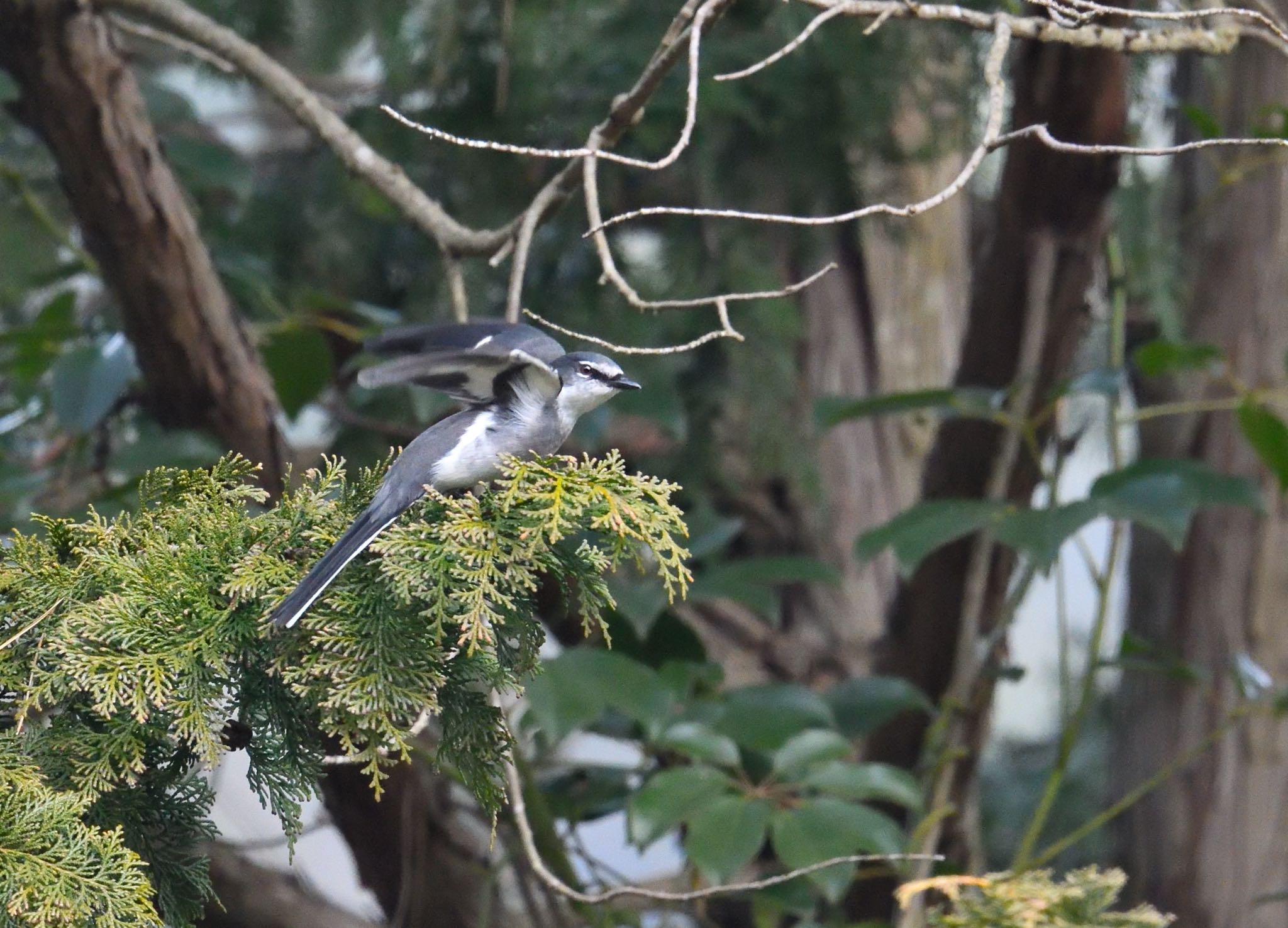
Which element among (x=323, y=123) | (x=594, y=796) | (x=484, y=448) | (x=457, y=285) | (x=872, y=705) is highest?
(x=323, y=123)

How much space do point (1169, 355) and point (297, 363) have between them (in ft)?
4.48

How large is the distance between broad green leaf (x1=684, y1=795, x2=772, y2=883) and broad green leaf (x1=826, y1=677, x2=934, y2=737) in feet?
1.40

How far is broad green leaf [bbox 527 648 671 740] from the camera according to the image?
1684mm

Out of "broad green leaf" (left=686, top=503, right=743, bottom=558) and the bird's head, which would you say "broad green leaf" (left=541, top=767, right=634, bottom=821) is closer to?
"broad green leaf" (left=686, top=503, right=743, bottom=558)

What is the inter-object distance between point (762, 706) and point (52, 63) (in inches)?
53.8

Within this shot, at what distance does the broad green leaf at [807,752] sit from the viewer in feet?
5.63

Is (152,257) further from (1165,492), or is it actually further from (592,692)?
(1165,492)

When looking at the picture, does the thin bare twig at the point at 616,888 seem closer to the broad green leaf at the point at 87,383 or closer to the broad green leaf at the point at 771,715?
the broad green leaf at the point at 771,715

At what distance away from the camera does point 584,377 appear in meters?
1.36

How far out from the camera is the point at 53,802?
822 mm

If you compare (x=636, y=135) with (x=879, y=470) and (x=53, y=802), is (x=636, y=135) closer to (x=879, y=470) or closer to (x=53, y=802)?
(x=879, y=470)

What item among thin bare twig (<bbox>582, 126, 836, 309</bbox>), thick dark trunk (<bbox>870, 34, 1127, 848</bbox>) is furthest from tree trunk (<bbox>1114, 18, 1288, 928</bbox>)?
thin bare twig (<bbox>582, 126, 836, 309</bbox>)

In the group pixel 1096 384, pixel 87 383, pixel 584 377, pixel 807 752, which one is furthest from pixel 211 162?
pixel 1096 384

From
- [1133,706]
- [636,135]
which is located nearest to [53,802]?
[636,135]
